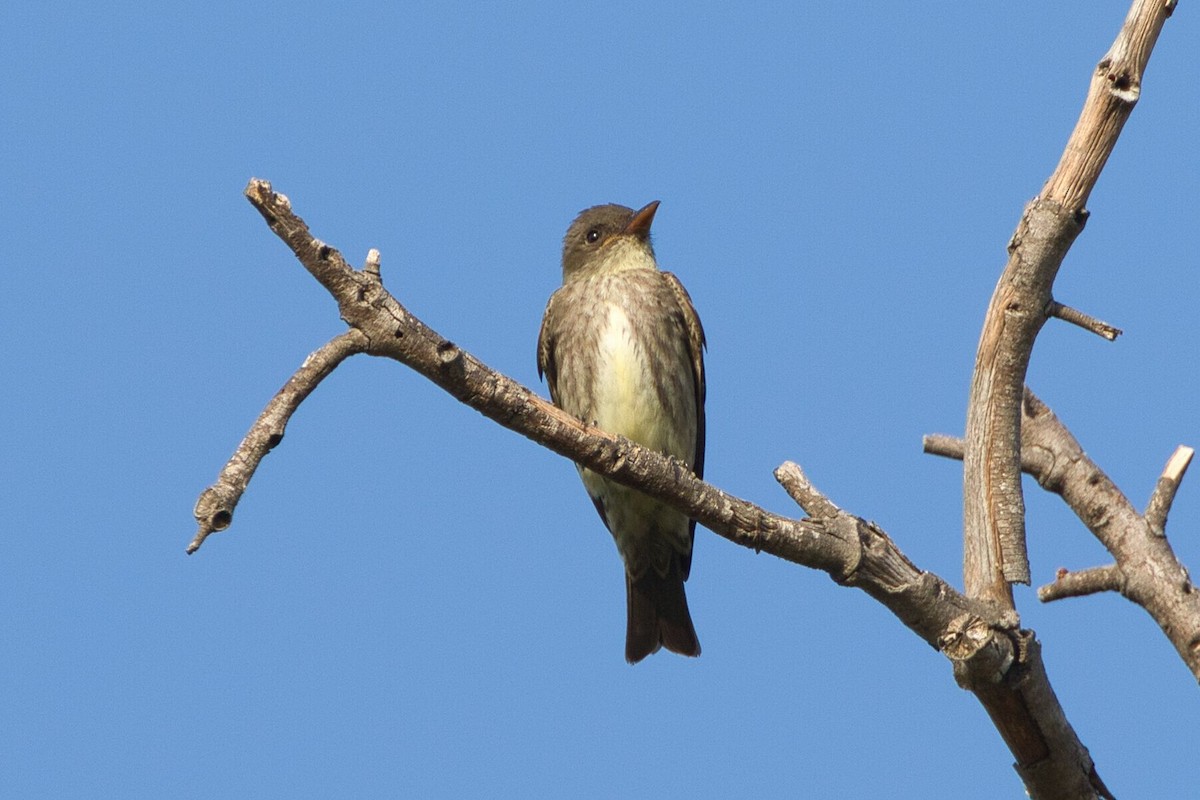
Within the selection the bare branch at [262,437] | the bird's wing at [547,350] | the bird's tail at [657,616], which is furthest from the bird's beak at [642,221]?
the bare branch at [262,437]

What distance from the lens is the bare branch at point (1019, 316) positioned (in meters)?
6.04

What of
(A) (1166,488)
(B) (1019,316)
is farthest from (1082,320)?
(A) (1166,488)

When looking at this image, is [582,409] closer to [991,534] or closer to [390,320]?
[991,534]

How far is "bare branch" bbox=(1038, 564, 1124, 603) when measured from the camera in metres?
6.94

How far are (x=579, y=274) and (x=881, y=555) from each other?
17.3 ft

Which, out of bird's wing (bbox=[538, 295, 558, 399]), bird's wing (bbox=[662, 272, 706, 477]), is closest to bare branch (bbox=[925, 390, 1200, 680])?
bird's wing (bbox=[662, 272, 706, 477])

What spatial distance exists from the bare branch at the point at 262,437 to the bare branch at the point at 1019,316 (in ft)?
8.92

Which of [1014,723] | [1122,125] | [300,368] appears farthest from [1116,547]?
[300,368]

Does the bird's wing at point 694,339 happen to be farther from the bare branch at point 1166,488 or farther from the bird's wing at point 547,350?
the bare branch at point 1166,488

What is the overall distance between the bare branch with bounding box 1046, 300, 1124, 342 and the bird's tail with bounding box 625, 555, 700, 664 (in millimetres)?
4582

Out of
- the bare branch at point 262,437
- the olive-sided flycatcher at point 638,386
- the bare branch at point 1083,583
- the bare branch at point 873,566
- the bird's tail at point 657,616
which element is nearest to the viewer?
the bare branch at point 262,437

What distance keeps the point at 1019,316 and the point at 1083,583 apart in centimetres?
143

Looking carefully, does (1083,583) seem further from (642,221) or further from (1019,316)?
(642,221)

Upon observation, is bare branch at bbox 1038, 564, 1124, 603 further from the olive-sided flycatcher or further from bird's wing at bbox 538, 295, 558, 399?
bird's wing at bbox 538, 295, 558, 399
